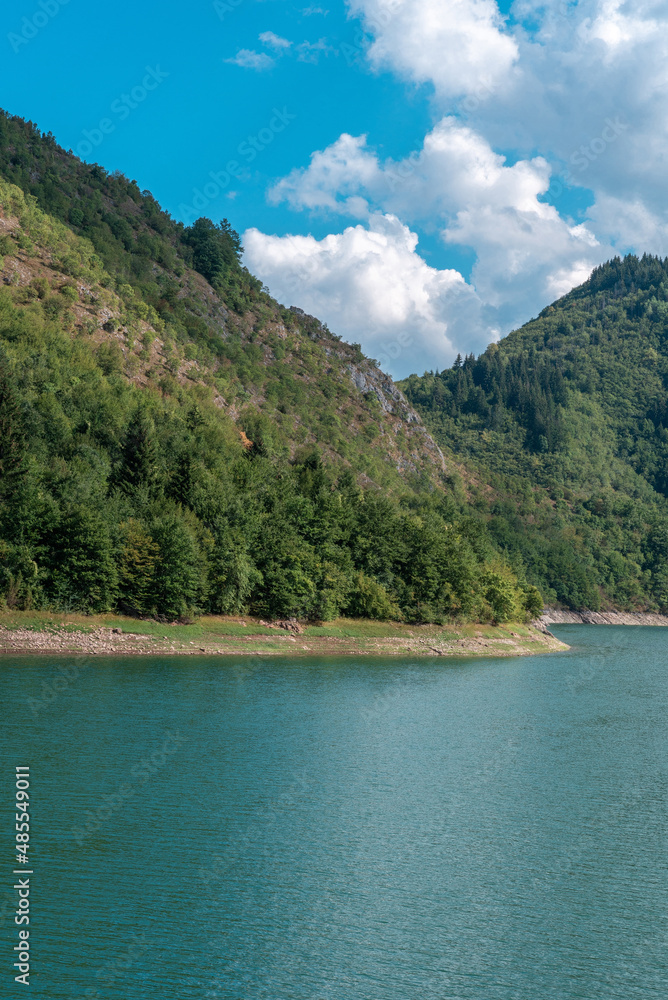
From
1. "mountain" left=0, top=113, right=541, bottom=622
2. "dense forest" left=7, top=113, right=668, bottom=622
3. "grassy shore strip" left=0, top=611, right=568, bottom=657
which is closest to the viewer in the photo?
"grassy shore strip" left=0, top=611, right=568, bottom=657

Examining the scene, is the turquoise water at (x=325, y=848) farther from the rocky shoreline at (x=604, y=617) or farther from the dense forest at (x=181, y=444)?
the rocky shoreline at (x=604, y=617)

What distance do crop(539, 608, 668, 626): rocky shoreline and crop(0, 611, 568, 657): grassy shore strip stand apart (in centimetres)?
7692

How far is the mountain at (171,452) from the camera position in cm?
6638

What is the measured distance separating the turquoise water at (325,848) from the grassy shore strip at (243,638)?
34.2ft

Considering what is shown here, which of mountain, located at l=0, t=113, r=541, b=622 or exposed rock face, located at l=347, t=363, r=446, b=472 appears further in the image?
exposed rock face, located at l=347, t=363, r=446, b=472

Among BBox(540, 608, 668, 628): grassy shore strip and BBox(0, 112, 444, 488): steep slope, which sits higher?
BBox(0, 112, 444, 488): steep slope

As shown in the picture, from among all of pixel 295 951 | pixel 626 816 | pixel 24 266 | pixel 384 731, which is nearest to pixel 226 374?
pixel 24 266

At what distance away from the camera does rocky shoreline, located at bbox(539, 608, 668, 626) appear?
574ft

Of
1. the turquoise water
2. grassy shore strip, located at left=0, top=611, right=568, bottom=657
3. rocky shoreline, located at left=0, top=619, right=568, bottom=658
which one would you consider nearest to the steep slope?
grassy shore strip, located at left=0, top=611, right=568, bottom=657

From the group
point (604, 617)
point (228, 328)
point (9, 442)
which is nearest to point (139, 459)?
point (9, 442)

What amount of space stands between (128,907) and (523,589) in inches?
4048

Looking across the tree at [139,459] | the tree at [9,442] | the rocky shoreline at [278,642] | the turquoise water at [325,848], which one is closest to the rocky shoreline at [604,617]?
the rocky shoreline at [278,642]

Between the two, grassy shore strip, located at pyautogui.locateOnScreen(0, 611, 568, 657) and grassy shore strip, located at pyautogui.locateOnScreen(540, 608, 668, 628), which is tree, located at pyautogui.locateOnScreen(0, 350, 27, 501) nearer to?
grassy shore strip, located at pyautogui.locateOnScreen(0, 611, 568, 657)

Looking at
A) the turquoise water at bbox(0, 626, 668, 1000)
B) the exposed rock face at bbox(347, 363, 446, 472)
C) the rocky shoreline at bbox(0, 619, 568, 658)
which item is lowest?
the turquoise water at bbox(0, 626, 668, 1000)
